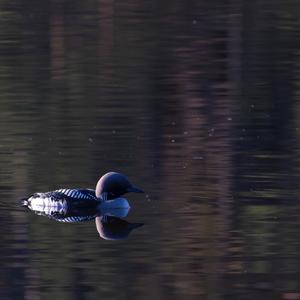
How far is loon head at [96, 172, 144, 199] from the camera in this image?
1141cm

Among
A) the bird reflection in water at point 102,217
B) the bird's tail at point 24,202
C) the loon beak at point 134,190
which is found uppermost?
the loon beak at point 134,190

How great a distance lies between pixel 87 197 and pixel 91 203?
0.28 ft

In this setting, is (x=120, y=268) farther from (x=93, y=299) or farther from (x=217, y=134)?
(x=217, y=134)

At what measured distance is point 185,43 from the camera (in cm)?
2323

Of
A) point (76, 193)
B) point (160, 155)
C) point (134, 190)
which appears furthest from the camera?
point (160, 155)

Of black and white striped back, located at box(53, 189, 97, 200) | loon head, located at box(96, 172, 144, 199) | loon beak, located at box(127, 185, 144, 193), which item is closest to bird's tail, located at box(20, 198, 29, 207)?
black and white striped back, located at box(53, 189, 97, 200)

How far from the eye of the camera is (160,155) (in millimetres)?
13078

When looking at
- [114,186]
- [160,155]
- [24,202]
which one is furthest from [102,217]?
[160,155]

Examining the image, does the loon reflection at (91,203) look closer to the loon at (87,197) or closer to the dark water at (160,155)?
the loon at (87,197)

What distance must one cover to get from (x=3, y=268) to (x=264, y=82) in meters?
9.07

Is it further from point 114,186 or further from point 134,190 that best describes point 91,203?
point 134,190

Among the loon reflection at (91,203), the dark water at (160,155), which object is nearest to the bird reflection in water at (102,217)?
the loon reflection at (91,203)

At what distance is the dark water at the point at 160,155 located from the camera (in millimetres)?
9352

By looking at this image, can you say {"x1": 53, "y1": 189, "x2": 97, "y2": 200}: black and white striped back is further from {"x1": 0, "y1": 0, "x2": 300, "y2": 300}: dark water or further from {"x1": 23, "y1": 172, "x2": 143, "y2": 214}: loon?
{"x1": 0, "y1": 0, "x2": 300, "y2": 300}: dark water
